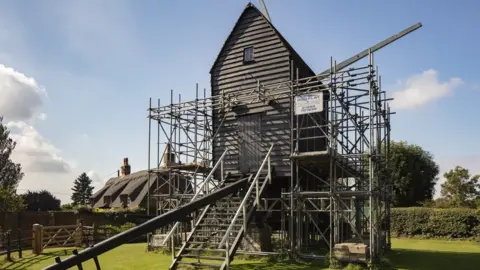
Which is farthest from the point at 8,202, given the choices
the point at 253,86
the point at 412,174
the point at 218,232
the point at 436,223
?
the point at 412,174

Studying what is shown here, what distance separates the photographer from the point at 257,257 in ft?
55.1

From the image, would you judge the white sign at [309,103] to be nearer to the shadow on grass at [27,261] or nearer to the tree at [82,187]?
the shadow on grass at [27,261]

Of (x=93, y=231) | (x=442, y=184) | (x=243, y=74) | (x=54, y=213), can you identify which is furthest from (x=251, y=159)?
(x=442, y=184)

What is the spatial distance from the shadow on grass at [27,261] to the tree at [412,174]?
31.3m

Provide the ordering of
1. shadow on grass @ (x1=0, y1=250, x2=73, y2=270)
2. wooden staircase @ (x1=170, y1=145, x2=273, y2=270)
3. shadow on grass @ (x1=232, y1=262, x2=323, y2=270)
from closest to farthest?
1. wooden staircase @ (x1=170, y1=145, x2=273, y2=270)
2. shadow on grass @ (x1=232, y1=262, x2=323, y2=270)
3. shadow on grass @ (x1=0, y1=250, x2=73, y2=270)

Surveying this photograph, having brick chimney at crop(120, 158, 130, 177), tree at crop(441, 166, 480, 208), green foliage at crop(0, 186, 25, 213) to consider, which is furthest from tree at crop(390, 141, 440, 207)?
green foliage at crop(0, 186, 25, 213)

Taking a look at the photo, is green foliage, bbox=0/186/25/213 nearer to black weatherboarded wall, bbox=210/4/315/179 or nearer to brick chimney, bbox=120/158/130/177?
brick chimney, bbox=120/158/130/177

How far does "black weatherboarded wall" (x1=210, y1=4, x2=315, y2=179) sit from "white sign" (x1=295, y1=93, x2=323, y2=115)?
70.1 inches

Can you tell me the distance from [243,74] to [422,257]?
11.1 meters

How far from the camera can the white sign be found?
16422 mm

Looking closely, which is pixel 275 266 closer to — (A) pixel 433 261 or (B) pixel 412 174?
(A) pixel 433 261

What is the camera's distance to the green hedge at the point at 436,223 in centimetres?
2894

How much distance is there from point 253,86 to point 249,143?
2637 millimetres

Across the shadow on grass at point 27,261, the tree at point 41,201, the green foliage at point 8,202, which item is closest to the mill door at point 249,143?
the shadow on grass at point 27,261
